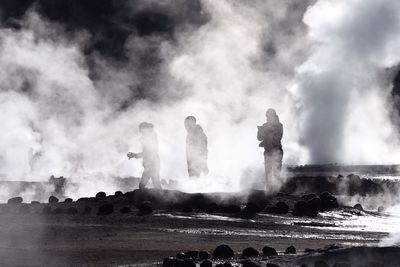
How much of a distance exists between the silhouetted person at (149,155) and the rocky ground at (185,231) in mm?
3215

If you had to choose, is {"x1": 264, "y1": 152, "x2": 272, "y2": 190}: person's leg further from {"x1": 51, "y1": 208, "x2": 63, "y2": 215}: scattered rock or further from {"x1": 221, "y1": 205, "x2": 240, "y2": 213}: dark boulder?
{"x1": 51, "y1": 208, "x2": 63, "y2": 215}: scattered rock

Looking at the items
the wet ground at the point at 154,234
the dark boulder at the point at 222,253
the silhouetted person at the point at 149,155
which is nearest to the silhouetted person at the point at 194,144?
the silhouetted person at the point at 149,155

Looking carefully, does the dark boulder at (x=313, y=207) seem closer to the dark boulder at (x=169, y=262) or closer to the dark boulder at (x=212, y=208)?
the dark boulder at (x=212, y=208)

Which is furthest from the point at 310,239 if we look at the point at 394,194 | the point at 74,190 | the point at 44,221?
the point at 74,190

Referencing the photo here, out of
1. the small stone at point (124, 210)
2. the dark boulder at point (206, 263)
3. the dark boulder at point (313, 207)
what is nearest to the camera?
the dark boulder at point (206, 263)

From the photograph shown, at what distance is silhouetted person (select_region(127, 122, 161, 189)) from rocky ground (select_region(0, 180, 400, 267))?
10.5 ft

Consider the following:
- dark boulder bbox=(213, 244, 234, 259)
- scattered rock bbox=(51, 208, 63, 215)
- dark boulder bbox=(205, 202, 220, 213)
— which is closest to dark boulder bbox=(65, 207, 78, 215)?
scattered rock bbox=(51, 208, 63, 215)

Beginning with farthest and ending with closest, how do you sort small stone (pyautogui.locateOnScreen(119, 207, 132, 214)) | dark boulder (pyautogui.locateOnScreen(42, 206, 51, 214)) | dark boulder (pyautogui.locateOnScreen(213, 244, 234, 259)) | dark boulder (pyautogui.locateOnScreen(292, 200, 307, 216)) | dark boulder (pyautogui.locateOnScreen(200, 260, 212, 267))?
dark boulder (pyautogui.locateOnScreen(292, 200, 307, 216))
dark boulder (pyautogui.locateOnScreen(42, 206, 51, 214))
small stone (pyautogui.locateOnScreen(119, 207, 132, 214))
dark boulder (pyautogui.locateOnScreen(213, 244, 234, 259))
dark boulder (pyautogui.locateOnScreen(200, 260, 212, 267))

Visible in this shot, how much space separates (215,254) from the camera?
35.9ft

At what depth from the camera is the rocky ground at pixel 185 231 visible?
11.0 metres

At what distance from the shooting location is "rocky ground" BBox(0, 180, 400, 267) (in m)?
11.0

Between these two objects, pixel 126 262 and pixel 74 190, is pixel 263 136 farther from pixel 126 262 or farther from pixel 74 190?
pixel 74 190

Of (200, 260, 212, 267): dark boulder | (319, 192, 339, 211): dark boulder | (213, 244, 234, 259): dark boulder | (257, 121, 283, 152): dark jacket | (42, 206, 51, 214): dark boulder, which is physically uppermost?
(257, 121, 283, 152): dark jacket

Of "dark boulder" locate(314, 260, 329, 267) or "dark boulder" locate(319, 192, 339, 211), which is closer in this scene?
"dark boulder" locate(314, 260, 329, 267)
